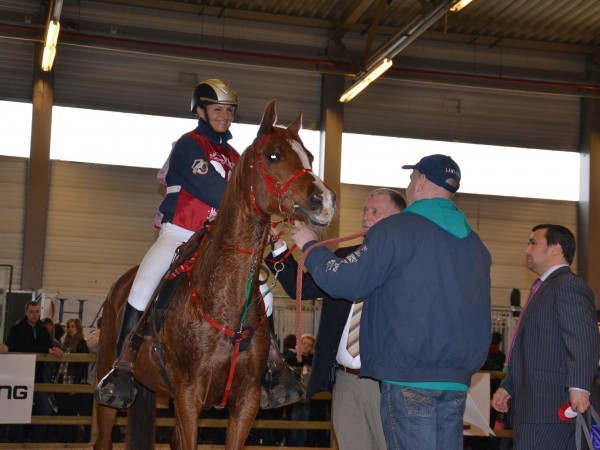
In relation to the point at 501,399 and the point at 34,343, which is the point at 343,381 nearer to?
the point at 501,399

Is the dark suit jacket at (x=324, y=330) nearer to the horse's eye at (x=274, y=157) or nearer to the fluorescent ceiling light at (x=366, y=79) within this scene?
the horse's eye at (x=274, y=157)

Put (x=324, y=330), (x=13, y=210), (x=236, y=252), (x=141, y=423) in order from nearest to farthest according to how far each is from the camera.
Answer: (x=236, y=252), (x=324, y=330), (x=141, y=423), (x=13, y=210)

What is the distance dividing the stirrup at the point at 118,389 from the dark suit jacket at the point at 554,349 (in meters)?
2.55

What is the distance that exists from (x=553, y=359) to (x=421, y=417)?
1.84 meters

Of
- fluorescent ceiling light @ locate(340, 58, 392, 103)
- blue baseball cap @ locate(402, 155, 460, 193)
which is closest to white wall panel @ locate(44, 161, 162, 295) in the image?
fluorescent ceiling light @ locate(340, 58, 392, 103)

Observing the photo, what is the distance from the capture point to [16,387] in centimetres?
1013

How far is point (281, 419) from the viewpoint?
11.7 m

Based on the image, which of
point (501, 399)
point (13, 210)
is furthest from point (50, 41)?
point (501, 399)


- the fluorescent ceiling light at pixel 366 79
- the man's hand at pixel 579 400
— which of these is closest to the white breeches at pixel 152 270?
the man's hand at pixel 579 400

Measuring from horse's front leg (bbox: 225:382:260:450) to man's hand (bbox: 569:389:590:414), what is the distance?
1900 mm

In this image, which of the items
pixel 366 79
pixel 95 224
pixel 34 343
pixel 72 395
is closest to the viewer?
pixel 34 343

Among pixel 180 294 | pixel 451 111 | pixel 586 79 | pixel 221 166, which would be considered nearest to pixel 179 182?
pixel 221 166

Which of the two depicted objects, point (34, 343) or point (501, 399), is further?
point (34, 343)

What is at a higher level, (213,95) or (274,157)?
(213,95)
